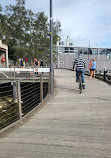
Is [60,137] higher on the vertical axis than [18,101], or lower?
lower

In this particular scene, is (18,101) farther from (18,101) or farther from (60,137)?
(60,137)

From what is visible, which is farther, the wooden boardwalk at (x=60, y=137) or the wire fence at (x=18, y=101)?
the wire fence at (x=18, y=101)

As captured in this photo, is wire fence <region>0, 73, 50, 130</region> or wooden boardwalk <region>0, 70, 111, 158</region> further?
wire fence <region>0, 73, 50, 130</region>

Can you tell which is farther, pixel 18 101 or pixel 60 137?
pixel 18 101

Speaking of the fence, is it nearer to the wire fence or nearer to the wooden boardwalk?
the wire fence

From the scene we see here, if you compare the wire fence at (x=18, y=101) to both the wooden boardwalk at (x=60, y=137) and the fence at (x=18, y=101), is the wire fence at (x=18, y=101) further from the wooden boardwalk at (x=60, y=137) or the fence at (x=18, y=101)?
the wooden boardwalk at (x=60, y=137)

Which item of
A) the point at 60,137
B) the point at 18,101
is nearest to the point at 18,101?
the point at 18,101

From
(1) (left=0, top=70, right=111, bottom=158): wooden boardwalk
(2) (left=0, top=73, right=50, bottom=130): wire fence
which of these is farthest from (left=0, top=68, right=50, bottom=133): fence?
(1) (left=0, top=70, right=111, bottom=158): wooden boardwalk

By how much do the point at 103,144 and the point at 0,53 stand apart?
27.8 metres

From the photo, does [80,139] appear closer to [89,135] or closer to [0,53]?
[89,135]

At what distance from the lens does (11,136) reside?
9.00ft

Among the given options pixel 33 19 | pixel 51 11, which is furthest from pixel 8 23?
pixel 51 11

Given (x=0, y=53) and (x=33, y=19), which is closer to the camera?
(x=0, y=53)

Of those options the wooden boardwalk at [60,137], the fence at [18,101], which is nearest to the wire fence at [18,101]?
the fence at [18,101]
